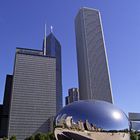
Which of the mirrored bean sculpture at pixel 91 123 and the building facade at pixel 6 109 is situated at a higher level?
the building facade at pixel 6 109

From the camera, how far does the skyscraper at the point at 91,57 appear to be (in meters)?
122

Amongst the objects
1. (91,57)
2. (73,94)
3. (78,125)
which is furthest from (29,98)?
(78,125)

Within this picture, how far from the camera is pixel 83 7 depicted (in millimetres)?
146625

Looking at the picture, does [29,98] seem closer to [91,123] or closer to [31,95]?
[31,95]

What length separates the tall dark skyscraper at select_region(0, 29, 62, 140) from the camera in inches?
4815

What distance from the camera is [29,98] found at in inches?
5133

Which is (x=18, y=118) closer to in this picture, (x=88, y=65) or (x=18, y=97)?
(x=18, y=97)

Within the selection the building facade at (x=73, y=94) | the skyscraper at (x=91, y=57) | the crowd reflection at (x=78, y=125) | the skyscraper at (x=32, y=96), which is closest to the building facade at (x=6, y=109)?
the skyscraper at (x=32, y=96)

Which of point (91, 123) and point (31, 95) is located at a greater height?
point (31, 95)

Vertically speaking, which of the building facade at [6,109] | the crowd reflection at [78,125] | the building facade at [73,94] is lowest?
the crowd reflection at [78,125]

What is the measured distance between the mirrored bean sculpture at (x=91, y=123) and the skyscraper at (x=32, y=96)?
113577mm

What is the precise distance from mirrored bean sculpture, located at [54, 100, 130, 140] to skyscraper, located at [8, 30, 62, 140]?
113577 millimetres

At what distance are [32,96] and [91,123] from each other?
125 m

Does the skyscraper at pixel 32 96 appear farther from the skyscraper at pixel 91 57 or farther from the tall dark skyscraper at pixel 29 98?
the skyscraper at pixel 91 57
